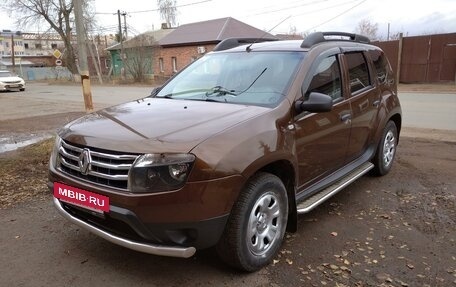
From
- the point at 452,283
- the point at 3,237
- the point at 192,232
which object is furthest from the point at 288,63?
the point at 3,237

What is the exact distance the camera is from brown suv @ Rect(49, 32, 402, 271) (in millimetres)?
2758

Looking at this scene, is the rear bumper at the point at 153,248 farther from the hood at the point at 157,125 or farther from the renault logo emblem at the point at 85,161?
the hood at the point at 157,125

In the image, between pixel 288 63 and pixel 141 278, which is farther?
pixel 288 63

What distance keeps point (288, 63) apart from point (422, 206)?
7.26 feet

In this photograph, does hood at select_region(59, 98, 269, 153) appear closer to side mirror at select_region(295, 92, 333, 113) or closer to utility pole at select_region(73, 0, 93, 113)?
side mirror at select_region(295, 92, 333, 113)


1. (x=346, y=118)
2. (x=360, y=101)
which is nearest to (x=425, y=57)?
(x=360, y=101)

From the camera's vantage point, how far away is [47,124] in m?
11.8

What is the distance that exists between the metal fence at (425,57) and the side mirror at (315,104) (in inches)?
857

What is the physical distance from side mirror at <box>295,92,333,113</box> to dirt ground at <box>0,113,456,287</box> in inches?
46.7

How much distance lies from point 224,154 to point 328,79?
1842 millimetres

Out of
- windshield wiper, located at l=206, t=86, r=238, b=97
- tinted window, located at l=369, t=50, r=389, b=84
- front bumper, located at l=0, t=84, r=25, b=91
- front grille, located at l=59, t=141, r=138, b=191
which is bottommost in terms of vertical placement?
front bumper, located at l=0, t=84, r=25, b=91

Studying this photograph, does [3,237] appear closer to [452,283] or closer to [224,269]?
[224,269]

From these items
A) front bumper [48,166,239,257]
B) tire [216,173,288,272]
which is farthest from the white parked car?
tire [216,173,288,272]

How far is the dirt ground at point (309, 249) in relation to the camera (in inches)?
125
